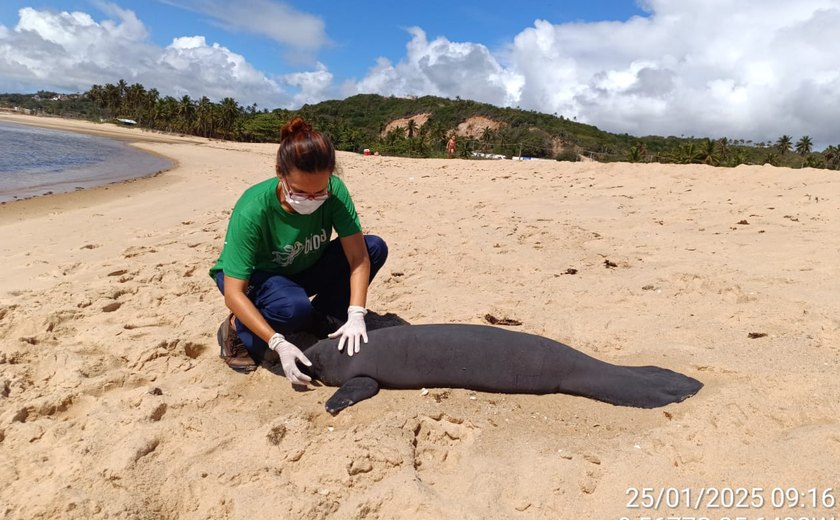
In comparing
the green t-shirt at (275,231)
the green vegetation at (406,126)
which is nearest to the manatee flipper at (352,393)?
the green t-shirt at (275,231)

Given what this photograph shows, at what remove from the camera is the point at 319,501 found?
197 cm

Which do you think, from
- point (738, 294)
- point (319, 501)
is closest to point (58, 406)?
point (319, 501)

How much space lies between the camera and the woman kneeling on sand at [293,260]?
2826mm

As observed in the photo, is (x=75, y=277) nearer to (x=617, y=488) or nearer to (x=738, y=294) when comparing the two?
(x=617, y=488)

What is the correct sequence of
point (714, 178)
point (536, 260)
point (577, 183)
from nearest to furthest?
point (536, 260) < point (714, 178) < point (577, 183)

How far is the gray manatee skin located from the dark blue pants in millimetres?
412

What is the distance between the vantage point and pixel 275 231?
3049 millimetres

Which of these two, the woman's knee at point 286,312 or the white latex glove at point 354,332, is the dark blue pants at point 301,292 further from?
the white latex glove at point 354,332

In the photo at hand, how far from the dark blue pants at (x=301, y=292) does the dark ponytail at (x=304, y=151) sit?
2.45 feet

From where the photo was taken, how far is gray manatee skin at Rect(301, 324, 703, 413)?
8.56ft

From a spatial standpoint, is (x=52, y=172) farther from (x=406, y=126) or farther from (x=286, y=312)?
(x=406, y=126)

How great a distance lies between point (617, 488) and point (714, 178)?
→ 8.35 meters

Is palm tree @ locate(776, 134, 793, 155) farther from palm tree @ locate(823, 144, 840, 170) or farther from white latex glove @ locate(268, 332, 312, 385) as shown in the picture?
white latex glove @ locate(268, 332, 312, 385)

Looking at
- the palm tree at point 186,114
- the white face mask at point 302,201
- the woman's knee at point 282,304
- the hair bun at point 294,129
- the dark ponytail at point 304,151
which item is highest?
the palm tree at point 186,114
